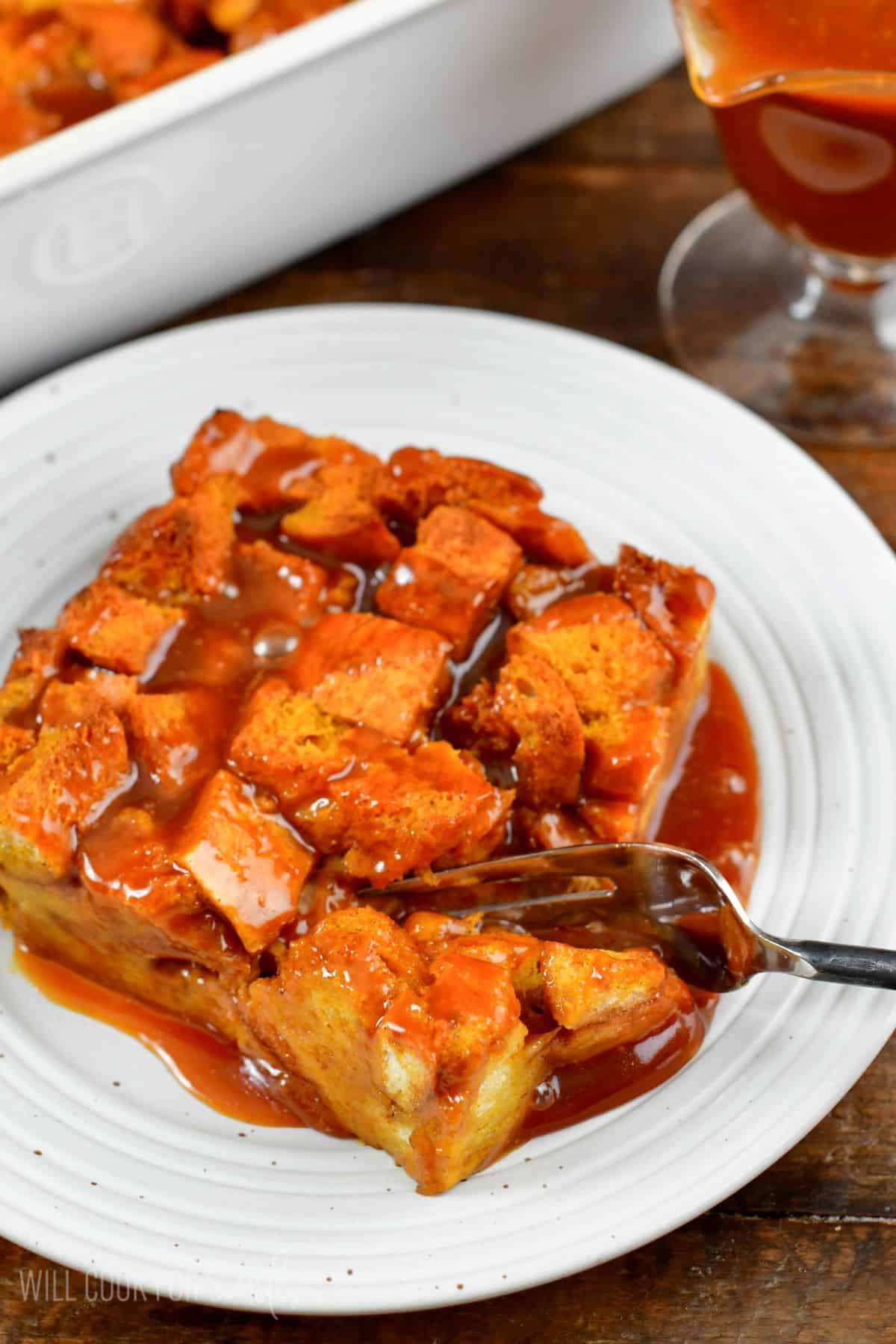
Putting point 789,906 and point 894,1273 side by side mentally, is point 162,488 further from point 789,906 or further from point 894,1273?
point 894,1273

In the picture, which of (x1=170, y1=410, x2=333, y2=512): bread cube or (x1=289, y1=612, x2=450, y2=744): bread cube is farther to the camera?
(x1=170, y1=410, x2=333, y2=512): bread cube

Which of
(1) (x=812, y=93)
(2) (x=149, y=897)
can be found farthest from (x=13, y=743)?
(1) (x=812, y=93)

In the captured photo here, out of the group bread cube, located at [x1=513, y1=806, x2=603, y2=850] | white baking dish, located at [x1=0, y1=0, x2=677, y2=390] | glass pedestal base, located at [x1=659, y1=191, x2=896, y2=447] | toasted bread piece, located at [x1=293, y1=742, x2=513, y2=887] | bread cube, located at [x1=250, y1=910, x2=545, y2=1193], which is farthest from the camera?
glass pedestal base, located at [x1=659, y1=191, x2=896, y2=447]

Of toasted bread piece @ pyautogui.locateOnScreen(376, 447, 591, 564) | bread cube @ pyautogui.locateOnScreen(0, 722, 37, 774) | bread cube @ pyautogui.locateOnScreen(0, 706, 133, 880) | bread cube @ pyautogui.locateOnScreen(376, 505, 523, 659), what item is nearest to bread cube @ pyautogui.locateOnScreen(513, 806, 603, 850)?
bread cube @ pyautogui.locateOnScreen(376, 505, 523, 659)

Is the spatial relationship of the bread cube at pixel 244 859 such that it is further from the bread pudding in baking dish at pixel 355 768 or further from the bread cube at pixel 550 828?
the bread cube at pixel 550 828

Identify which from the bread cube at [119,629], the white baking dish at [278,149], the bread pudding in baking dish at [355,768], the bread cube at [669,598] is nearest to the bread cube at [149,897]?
the bread pudding in baking dish at [355,768]

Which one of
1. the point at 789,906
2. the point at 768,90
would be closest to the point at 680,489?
the point at 768,90

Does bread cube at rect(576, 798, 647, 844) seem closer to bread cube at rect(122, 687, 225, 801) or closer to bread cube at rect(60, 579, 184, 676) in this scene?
bread cube at rect(122, 687, 225, 801)
